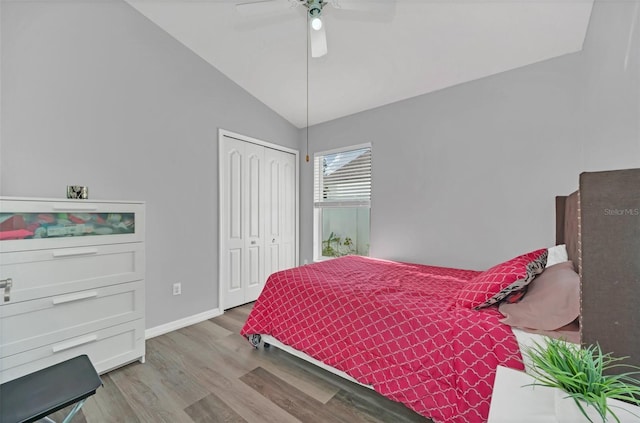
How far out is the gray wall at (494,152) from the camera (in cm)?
174

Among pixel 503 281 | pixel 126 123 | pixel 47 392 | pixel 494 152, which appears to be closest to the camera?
pixel 47 392

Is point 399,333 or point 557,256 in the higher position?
point 557,256

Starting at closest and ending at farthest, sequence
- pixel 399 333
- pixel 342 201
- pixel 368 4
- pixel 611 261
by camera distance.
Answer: pixel 611 261, pixel 399 333, pixel 368 4, pixel 342 201

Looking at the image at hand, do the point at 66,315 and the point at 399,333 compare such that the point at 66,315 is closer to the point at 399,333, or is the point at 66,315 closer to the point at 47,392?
the point at 47,392

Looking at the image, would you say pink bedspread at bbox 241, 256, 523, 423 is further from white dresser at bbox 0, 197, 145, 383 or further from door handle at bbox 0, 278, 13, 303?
door handle at bbox 0, 278, 13, 303

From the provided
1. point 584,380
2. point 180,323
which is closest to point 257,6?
point 584,380

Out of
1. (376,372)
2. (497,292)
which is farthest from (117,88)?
(497,292)

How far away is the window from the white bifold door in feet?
1.36

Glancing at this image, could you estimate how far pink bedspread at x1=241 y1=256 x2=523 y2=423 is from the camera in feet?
4.15

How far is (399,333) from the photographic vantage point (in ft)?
4.92

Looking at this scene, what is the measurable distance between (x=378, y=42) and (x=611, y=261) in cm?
241

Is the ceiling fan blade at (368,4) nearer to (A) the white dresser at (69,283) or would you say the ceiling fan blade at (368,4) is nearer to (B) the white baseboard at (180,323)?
(A) the white dresser at (69,283)

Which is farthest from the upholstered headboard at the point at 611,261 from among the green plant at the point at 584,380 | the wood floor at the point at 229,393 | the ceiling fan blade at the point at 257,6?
the ceiling fan blade at the point at 257,6

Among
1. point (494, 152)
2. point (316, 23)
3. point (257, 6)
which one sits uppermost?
point (257, 6)
